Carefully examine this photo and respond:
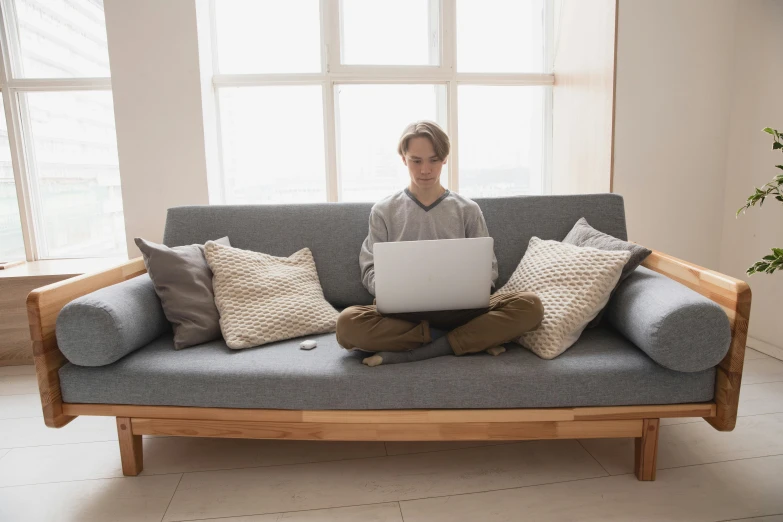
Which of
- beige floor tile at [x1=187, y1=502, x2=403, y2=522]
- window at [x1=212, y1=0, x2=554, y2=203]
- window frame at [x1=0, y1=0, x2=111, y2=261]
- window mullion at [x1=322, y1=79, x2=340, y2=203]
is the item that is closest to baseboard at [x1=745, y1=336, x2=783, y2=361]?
window at [x1=212, y1=0, x2=554, y2=203]

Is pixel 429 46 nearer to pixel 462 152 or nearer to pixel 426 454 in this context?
pixel 462 152

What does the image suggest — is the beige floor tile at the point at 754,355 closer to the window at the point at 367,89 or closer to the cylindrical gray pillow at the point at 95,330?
the window at the point at 367,89

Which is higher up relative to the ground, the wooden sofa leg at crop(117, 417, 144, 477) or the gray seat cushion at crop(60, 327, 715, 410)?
the gray seat cushion at crop(60, 327, 715, 410)

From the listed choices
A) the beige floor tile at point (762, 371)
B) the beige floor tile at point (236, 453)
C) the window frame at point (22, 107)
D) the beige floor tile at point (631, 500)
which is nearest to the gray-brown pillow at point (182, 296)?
the beige floor tile at point (236, 453)

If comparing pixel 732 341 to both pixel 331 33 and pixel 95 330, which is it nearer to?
pixel 95 330

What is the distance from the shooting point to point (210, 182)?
280cm

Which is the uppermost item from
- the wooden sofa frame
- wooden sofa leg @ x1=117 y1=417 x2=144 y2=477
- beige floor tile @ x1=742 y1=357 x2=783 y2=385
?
the wooden sofa frame

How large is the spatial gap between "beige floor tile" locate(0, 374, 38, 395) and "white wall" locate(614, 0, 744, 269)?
290 centimetres

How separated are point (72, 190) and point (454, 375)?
266 cm

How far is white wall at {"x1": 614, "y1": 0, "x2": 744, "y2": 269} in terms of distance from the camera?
2.54 m

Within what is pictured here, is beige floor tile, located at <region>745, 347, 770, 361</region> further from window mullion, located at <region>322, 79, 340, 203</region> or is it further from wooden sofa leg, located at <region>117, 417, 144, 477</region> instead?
wooden sofa leg, located at <region>117, 417, 144, 477</region>

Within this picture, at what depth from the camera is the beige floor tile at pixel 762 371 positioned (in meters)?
2.15

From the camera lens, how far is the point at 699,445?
1.67 metres

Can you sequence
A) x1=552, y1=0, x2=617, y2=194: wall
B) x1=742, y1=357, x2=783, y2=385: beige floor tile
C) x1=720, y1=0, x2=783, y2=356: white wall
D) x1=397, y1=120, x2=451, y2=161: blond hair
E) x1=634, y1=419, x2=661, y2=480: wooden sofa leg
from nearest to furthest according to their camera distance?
1. x1=634, y1=419, x2=661, y2=480: wooden sofa leg
2. x1=397, y1=120, x2=451, y2=161: blond hair
3. x1=742, y1=357, x2=783, y2=385: beige floor tile
4. x1=720, y1=0, x2=783, y2=356: white wall
5. x1=552, y1=0, x2=617, y2=194: wall
